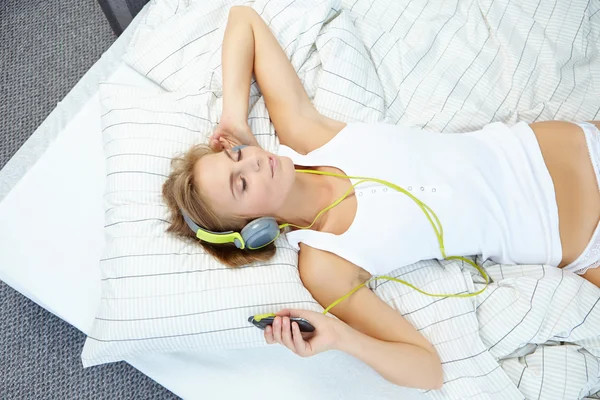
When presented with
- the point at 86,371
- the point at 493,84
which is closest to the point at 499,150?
the point at 493,84

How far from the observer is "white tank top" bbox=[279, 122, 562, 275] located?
3.76 ft

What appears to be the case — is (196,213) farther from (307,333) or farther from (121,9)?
(121,9)

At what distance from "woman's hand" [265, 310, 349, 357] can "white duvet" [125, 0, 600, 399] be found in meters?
0.23

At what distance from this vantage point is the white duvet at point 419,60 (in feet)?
4.42

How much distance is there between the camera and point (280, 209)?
1.16m

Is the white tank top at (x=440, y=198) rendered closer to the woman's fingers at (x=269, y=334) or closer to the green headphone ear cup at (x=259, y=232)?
the green headphone ear cup at (x=259, y=232)

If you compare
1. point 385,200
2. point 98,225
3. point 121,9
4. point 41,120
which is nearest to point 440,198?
point 385,200

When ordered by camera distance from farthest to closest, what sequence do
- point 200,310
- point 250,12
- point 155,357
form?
point 250,12
point 155,357
point 200,310

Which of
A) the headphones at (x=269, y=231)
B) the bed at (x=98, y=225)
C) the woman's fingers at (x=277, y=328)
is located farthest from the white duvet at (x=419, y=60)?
the woman's fingers at (x=277, y=328)

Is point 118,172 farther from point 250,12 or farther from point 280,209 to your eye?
point 250,12

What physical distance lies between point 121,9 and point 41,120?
22.2 inches

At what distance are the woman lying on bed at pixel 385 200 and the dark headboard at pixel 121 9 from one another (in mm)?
598

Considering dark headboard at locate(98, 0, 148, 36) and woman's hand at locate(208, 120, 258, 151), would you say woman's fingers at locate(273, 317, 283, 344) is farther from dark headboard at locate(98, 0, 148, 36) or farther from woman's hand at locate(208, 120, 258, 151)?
dark headboard at locate(98, 0, 148, 36)

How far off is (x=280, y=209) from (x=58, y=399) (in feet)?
3.20
